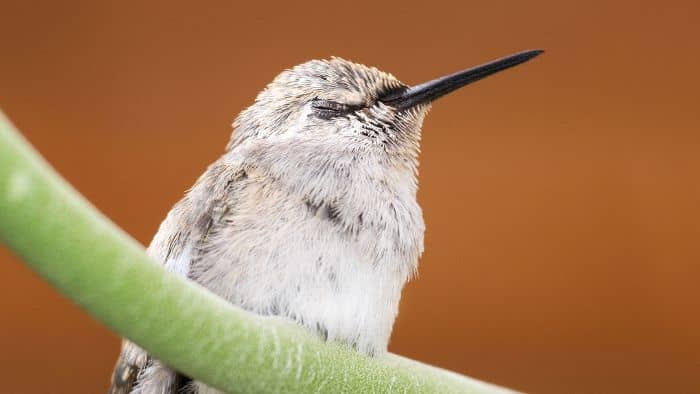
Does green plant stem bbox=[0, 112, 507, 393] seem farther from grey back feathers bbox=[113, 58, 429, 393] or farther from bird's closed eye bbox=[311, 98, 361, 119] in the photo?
bird's closed eye bbox=[311, 98, 361, 119]

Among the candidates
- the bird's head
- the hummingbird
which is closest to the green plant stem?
the hummingbird

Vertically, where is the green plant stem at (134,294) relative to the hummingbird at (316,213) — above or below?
below

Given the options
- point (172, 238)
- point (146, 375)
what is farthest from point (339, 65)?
point (146, 375)

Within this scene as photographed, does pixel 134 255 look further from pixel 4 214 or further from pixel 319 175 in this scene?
pixel 319 175

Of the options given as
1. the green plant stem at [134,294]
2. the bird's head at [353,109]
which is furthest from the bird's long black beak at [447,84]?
the green plant stem at [134,294]

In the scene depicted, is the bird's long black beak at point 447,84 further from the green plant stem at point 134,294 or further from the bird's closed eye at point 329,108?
the green plant stem at point 134,294
